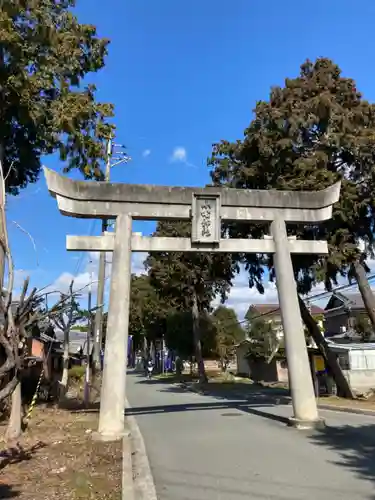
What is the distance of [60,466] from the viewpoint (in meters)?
8.24

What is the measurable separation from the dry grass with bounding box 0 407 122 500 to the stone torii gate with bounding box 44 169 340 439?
1.55 m

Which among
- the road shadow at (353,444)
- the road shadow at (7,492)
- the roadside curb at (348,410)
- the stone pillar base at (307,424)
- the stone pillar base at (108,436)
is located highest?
the roadside curb at (348,410)

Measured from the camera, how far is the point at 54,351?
129 feet

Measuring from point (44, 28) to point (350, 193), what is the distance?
12.4m

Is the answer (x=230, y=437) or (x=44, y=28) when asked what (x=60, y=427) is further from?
(x=44, y=28)

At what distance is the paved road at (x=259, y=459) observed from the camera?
689cm

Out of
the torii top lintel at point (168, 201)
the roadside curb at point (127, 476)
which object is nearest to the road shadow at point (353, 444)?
the roadside curb at point (127, 476)


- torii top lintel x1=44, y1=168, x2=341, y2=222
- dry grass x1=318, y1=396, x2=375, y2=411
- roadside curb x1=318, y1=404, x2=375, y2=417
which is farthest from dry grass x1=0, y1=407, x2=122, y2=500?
dry grass x1=318, y1=396, x2=375, y2=411

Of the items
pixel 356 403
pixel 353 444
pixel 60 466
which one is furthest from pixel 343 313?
pixel 60 466

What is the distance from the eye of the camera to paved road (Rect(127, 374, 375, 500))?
22.6 ft

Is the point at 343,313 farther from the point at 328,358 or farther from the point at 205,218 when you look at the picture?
the point at 205,218

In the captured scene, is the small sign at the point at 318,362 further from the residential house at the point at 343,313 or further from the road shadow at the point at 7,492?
the road shadow at the point at 7,492

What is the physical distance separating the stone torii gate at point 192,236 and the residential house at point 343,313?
88.7ft

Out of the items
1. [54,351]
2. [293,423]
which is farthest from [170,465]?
[54,351]
